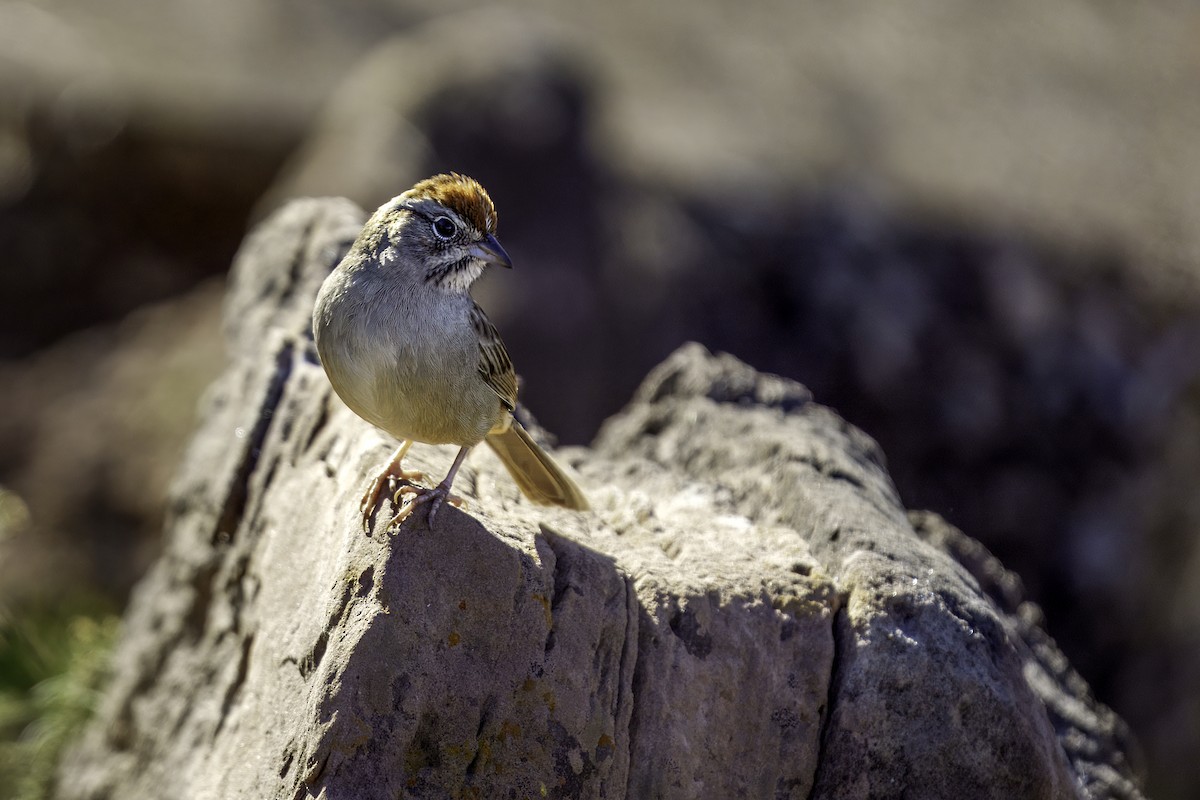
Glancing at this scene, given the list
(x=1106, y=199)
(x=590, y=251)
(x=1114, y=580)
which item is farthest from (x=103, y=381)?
(x=1106, y=199)

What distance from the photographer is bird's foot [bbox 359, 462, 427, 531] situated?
3.90 meters

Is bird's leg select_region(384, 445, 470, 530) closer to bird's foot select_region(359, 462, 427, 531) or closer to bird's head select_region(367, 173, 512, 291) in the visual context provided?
bird's foot select_region(359, 462, 427, 531)

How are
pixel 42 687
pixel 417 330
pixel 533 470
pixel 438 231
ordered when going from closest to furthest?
pixel 417 330 < pixel 438 231 < pixel 533 470 < pixel 42 687

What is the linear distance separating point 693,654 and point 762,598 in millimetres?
338

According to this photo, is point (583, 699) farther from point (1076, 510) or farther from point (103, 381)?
point (103, 381)

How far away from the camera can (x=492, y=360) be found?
4.23 m

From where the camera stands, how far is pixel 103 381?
1040 centimetres

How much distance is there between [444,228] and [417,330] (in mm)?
396

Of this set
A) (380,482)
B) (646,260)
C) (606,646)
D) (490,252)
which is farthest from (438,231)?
(646,260)

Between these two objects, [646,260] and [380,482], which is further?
[646,260]

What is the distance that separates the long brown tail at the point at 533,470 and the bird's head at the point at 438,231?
79 centimetres

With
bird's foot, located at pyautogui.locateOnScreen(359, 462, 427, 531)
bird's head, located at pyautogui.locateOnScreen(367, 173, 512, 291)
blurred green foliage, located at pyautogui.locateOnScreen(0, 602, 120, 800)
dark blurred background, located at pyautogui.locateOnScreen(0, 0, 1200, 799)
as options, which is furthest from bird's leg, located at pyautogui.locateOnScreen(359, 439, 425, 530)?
dark blurred background, located at pyautogui.locateOnScreen(0, 0, 1200, 799)

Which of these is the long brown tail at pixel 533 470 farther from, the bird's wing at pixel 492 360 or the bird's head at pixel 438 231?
the bird's head at pixel 438 231

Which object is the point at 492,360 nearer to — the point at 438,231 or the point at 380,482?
the point at 438,231
